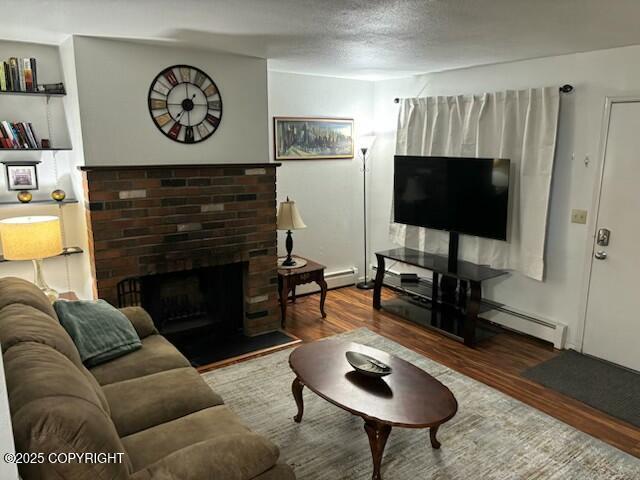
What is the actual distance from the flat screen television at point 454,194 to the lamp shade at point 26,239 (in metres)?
3.16

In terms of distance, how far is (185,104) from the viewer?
364 centimetres

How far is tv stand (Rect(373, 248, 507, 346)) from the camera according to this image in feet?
13.0

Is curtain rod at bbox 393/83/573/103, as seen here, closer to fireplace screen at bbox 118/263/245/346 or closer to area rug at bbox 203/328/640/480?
area rug at bbox 203/328/640/480

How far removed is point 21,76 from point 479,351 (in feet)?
13.4

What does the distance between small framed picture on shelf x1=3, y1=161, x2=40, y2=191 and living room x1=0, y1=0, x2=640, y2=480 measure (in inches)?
0.8

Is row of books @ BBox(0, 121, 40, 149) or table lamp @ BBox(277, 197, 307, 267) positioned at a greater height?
row of books @ BBox(0, 121, 40, 149)

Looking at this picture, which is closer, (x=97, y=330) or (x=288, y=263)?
(x=97, y=330)

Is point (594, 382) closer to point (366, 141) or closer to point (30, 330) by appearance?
point (366, 141)

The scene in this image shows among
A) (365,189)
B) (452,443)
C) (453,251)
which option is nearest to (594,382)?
(452,443)

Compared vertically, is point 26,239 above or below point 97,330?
above

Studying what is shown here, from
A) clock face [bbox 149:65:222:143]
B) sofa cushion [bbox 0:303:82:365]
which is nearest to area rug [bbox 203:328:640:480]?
sofa cushion [bbox 0:303:82:365]

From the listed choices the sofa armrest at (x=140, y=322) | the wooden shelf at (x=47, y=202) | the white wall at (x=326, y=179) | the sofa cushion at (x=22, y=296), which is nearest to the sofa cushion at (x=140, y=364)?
the sofa armrest at (x=140, y=322)

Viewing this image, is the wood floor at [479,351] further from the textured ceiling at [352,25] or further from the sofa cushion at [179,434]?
the textured ceiling at [352,25]

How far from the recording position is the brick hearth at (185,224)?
3.44 meters
